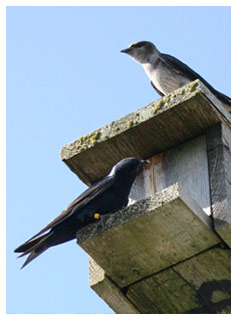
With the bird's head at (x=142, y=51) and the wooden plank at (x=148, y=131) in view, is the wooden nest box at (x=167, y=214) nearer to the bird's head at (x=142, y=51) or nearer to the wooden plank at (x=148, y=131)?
the wooden plank at (x=148, y=131)

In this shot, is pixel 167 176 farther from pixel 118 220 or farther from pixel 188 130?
pixel 118 220

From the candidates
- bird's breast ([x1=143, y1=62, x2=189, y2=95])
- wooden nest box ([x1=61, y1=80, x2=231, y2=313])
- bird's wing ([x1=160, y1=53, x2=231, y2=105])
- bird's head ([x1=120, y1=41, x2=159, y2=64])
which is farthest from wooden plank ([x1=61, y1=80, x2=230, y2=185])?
bird's head ([x1=120, y1=41, x2=159, y2=64])

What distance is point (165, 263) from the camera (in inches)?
152

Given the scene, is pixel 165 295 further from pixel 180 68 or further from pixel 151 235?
pixel 180 68

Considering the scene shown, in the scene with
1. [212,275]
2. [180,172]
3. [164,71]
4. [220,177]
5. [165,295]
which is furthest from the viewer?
[164,71]

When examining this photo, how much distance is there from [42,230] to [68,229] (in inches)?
4.9

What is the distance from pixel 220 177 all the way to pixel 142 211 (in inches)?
19.8

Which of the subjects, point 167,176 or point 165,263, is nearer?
point 165,263

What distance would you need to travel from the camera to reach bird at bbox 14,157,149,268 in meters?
3.94

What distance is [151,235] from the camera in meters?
3.78

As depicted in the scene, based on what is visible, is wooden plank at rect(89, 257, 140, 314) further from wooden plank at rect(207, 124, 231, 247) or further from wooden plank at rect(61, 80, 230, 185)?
wooden plank at rect(61, 80, 230, 185)

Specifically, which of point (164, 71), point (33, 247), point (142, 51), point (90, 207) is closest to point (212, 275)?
point (90, 207)

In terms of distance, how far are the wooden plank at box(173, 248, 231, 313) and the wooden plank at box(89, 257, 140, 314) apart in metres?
0.30
